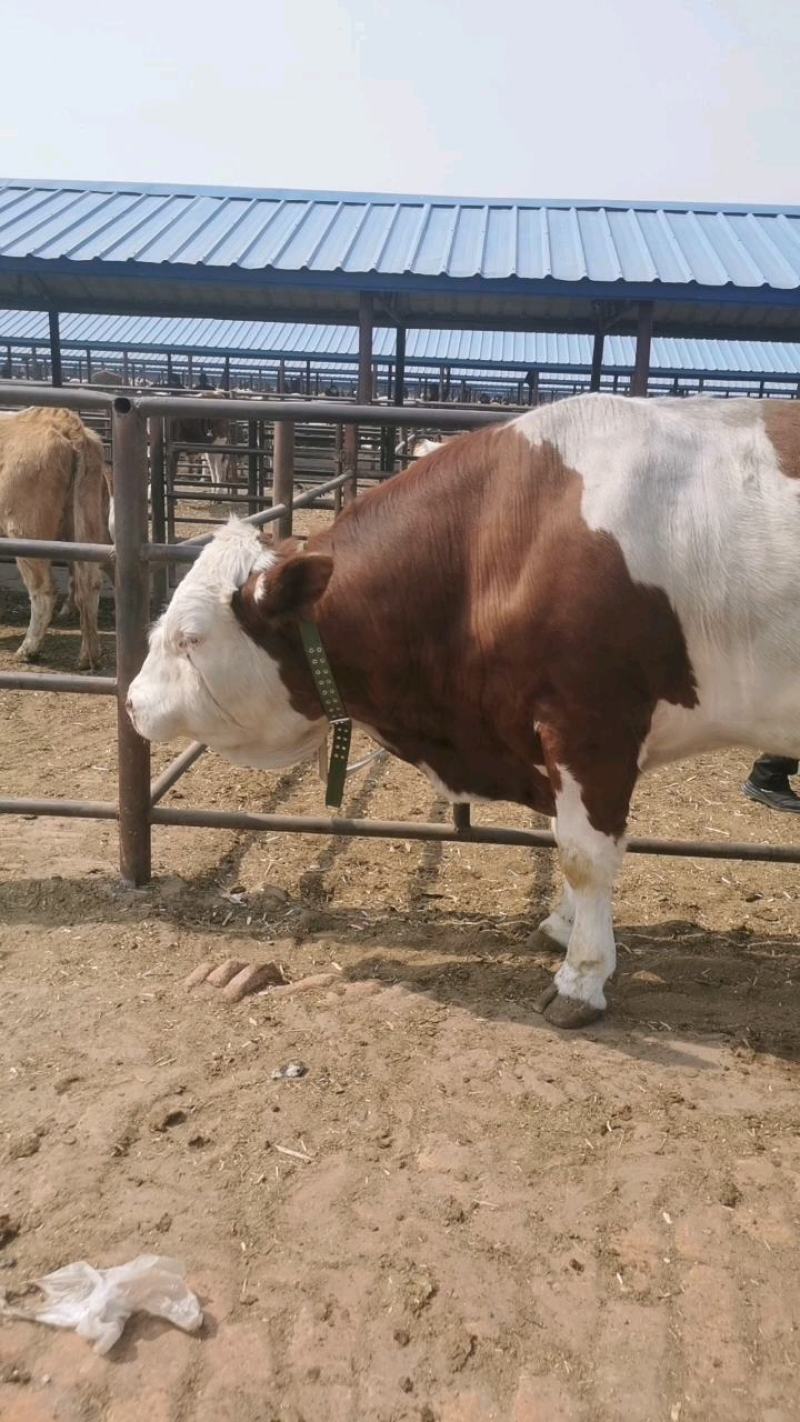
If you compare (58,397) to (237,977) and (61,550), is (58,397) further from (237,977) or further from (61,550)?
(237,977)

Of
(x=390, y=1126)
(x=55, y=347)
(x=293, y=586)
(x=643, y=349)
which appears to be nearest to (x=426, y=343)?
(x=55, y=347)

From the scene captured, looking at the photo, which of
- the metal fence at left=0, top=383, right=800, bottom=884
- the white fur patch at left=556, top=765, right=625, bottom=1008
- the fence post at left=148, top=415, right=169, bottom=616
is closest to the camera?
the white fur patch at left=556, top=765, right=625, bottom=1008

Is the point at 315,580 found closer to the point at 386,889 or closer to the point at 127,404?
the point at 127,404

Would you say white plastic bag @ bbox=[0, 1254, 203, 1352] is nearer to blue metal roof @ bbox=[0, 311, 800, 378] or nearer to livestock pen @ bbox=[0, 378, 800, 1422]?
livestock pen @ bbox=[0, 378, 800, 1422]

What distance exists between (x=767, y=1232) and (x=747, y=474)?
1895 mm

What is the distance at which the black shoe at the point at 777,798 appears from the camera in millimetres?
5066

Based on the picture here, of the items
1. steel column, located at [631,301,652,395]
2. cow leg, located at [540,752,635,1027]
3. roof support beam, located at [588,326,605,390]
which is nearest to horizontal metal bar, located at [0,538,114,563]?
cow leg, located at [540,752,635,1027]

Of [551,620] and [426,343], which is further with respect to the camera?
[426,343]

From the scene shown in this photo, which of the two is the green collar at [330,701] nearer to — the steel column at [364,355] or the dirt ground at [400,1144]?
the dirt ground at [400,1144]

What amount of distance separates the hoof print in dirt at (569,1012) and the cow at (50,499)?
18.3 ft

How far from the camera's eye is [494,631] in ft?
9.98

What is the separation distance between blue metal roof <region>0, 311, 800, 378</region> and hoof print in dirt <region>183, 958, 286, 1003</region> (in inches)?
1148

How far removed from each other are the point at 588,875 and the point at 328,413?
5.66ft

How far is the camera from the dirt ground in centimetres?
195
